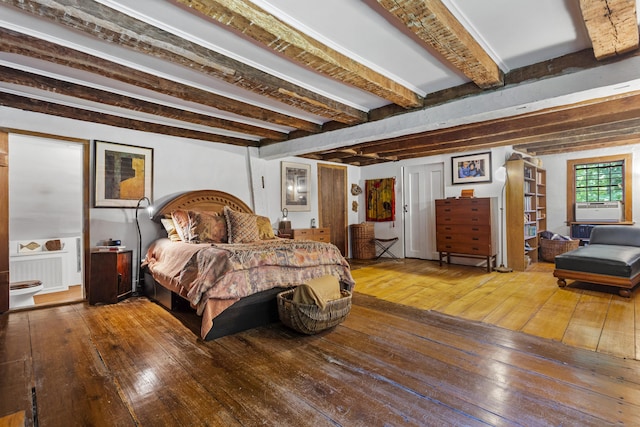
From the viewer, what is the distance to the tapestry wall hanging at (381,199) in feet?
22.6

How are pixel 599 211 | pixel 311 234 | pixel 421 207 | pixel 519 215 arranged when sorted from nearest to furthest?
pixel 519 215, pixel 311 234, pixel 599 211, pixel 421 207

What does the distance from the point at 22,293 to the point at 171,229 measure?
1.78 meters

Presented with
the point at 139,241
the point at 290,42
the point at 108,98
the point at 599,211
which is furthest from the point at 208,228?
the point at 599,211

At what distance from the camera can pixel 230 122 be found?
13.2 ft

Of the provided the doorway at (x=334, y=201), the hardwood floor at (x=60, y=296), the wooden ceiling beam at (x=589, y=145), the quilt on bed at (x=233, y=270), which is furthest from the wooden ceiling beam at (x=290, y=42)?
the wooden ceiling beam at (x=589, y=145)

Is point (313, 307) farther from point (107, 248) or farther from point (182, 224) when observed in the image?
point (107, 248)

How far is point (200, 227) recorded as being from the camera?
380 cm

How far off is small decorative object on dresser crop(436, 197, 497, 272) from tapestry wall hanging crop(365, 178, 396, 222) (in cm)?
130

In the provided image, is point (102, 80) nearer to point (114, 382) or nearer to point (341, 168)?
point (114, 382)

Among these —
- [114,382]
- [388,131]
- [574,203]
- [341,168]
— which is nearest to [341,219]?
[341,168]

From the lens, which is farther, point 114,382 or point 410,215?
point 410,215

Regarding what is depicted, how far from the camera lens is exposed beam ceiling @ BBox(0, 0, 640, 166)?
1782mm

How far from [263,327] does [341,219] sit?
172 inches

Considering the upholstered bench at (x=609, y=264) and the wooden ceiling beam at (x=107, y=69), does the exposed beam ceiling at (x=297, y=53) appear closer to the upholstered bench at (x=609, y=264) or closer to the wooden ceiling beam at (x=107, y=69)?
the wooden ceiling beam at (x=107, y=69)
